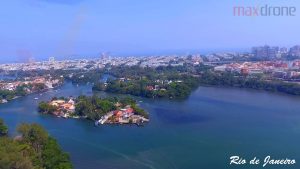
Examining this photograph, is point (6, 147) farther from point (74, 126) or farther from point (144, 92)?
point (144, 92)

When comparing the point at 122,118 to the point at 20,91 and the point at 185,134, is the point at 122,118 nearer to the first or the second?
the point at 185,134

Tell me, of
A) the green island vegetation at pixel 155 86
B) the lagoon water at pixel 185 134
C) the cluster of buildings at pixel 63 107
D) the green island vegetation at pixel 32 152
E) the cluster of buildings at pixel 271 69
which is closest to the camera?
the green island vegetation at pixel 32 152

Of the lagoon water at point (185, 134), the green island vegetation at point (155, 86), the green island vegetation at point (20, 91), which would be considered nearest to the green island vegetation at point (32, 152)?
the lagoon water at point (185, 134)

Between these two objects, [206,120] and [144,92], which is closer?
[206,120]

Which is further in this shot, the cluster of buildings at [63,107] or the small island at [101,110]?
the cluster of buildings at [63,107]

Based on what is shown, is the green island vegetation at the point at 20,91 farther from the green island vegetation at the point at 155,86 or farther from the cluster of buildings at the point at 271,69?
the cluster of buildings at the point at 271,69

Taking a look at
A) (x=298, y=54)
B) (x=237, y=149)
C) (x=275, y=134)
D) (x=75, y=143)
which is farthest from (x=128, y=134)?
(x=298, y=54)

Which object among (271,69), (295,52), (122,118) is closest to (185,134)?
(122,118)
